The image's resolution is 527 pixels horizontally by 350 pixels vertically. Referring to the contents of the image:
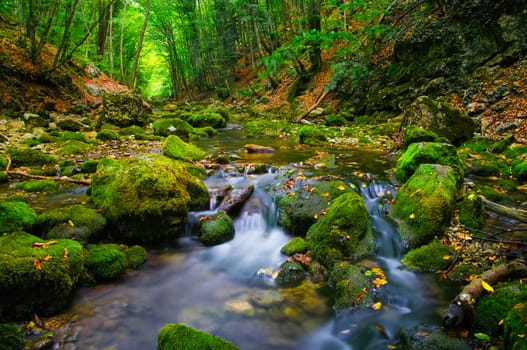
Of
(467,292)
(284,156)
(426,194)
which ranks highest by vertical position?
(284,156)

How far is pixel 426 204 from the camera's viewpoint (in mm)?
4961

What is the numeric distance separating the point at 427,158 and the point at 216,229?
4.06 m

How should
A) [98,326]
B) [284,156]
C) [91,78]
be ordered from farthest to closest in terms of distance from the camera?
[91,78] → [284,156] → [98,326]

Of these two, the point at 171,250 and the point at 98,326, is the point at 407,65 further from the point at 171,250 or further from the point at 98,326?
the point at 98,326

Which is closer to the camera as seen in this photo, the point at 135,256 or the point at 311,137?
the point at 135,256

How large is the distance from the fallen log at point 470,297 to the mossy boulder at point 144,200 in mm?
3909

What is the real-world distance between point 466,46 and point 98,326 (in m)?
13.9

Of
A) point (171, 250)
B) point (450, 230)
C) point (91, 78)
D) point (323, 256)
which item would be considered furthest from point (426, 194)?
point (91, 78)

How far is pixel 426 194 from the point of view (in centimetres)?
509

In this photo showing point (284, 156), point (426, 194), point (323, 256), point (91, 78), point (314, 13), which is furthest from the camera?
point (91, 78)

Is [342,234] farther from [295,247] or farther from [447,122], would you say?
[447,122]

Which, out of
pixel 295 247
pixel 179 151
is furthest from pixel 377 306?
pixel 179 151

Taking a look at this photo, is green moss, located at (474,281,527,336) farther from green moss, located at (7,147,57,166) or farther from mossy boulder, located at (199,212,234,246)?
green moss, located at (7,147,57,166)

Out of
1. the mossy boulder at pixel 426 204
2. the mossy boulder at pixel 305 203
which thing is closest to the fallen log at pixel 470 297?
the mossy boulder at pixel 426 204
